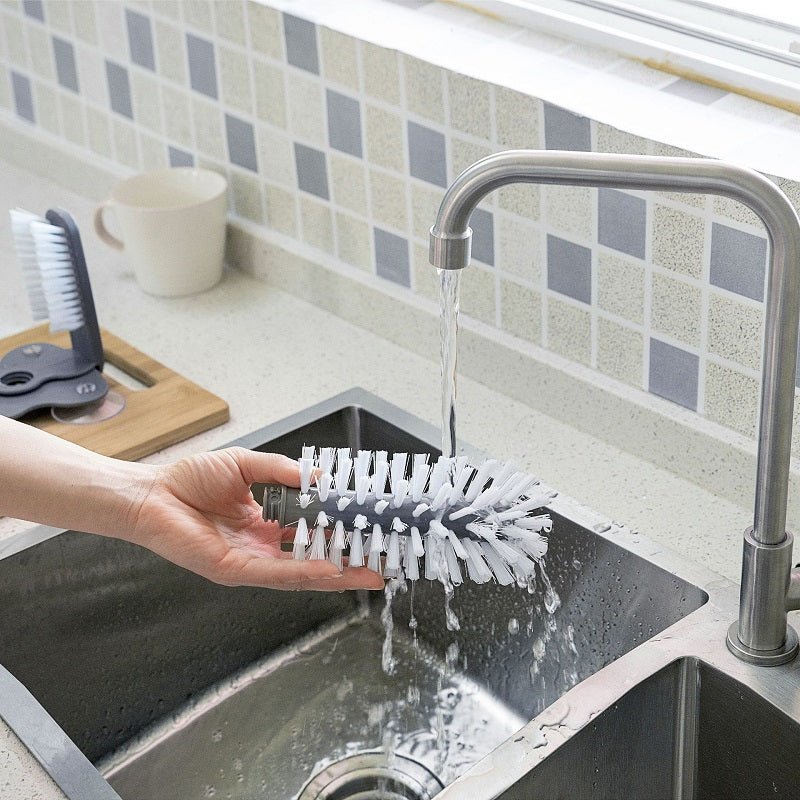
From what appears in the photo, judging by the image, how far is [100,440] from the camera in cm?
119

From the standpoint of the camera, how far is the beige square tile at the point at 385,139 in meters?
1.26

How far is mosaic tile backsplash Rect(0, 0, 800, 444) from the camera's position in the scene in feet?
3.49

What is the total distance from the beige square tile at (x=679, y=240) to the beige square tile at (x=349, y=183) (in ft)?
1.25

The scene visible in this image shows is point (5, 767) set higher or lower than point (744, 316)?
lower

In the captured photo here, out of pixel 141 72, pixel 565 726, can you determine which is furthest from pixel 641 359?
pixel 141 72

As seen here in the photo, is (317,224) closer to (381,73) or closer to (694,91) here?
(381,73)

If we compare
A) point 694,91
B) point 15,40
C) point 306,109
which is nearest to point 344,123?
point 306,109

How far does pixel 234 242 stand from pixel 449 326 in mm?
704

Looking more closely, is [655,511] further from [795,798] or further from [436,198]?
[436,198]

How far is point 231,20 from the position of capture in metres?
1.39

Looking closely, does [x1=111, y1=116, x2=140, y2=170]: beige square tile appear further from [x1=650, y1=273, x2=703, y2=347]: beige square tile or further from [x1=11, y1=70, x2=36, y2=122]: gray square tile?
[x1=650, y1=273, x2=703, y2=347]: beige square tile

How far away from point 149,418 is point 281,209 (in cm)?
35

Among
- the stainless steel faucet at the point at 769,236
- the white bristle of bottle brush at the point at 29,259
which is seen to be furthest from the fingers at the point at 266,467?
the white bristle of bottle brush at the point at 29,259

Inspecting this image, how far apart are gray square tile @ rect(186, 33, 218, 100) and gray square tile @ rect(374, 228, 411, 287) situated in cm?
30
